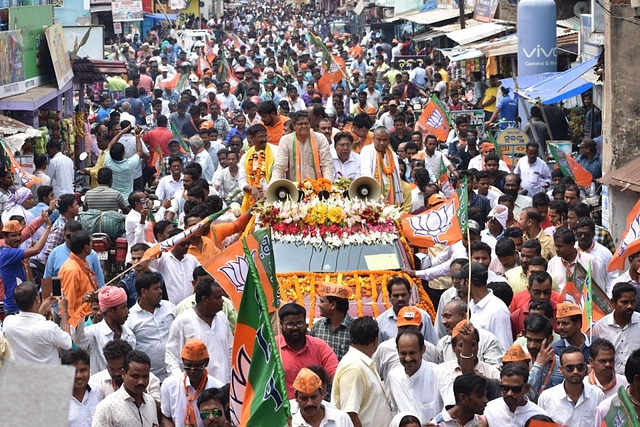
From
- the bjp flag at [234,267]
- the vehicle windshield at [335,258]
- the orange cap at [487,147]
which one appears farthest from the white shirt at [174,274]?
the orange cap at [487,147]

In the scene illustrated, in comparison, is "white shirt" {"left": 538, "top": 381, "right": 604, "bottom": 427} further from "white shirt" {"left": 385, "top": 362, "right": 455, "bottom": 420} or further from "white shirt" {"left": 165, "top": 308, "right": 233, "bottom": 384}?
"white shirt" {"left": 165, "top": 308, "right": 233, "bottom": 384}

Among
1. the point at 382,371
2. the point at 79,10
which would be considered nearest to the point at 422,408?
the point at 382,371

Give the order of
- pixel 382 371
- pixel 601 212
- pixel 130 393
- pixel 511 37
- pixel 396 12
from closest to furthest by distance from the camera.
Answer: pixel 130 393 → pixel 382 371 → pixel 601 212 → pixel 511 37 → pixel 396 12

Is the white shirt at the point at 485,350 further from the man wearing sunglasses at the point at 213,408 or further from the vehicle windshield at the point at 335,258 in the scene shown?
the vehicle windshield at the point at 335,258

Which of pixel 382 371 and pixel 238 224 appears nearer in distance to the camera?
pixel 382 371

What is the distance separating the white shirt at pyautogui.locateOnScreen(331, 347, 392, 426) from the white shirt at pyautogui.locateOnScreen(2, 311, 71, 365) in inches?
78.4

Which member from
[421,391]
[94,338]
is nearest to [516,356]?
[421,391]

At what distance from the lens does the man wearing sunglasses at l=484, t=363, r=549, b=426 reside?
6.86m

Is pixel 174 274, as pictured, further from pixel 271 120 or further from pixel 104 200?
pixel 271 120

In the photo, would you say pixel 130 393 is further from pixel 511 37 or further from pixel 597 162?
pixel 511 37

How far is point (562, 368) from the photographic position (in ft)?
24.2

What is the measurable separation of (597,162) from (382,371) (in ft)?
32.1

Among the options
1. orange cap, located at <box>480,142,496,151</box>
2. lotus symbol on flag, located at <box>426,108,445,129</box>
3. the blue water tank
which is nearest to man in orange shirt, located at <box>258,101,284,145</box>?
orange cap, located at <box>480,142,496,151</box>

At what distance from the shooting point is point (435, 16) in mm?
42969
